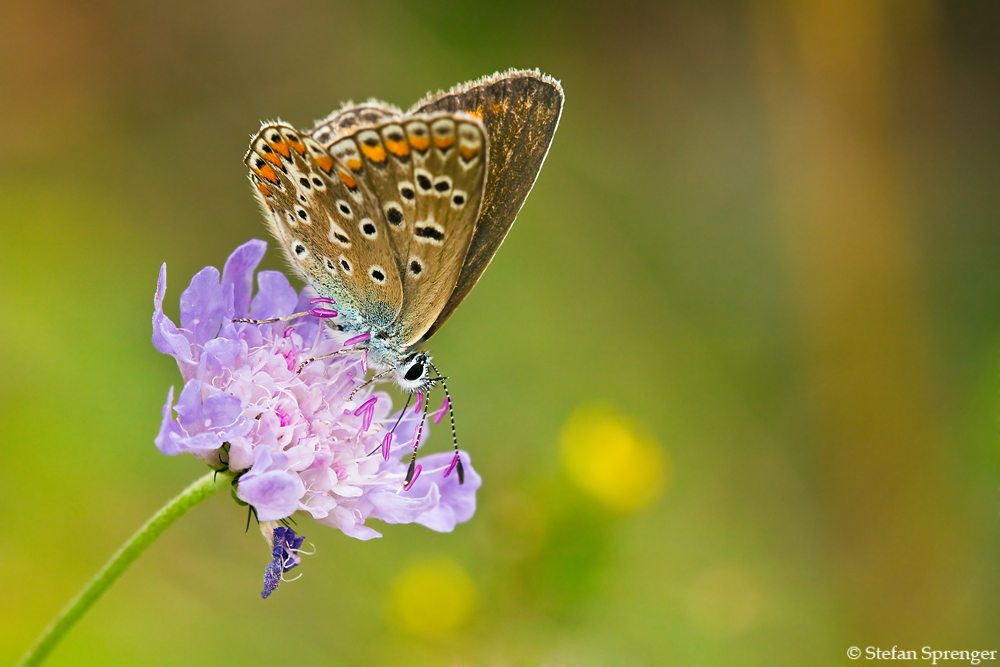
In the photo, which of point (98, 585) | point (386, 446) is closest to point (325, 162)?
point (386, 446)

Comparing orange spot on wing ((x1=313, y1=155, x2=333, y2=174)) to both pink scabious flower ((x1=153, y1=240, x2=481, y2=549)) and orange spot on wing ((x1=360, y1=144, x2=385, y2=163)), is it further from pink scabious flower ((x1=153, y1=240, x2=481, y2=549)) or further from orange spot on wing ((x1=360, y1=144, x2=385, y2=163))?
pink scabious flower ((x1=153, y1=240, x2=481, y2=549))

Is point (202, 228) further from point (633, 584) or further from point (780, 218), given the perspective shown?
point (780, 218)

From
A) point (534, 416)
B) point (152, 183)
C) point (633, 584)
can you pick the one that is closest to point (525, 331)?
point (534, 416)

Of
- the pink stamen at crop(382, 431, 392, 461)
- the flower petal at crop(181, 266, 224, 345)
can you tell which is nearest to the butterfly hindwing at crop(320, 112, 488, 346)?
the pink stamen at crop(382, 431, 392, 461)

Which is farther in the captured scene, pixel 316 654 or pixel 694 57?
pixel 694 57

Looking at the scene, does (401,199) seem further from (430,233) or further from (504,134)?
(504,134)
